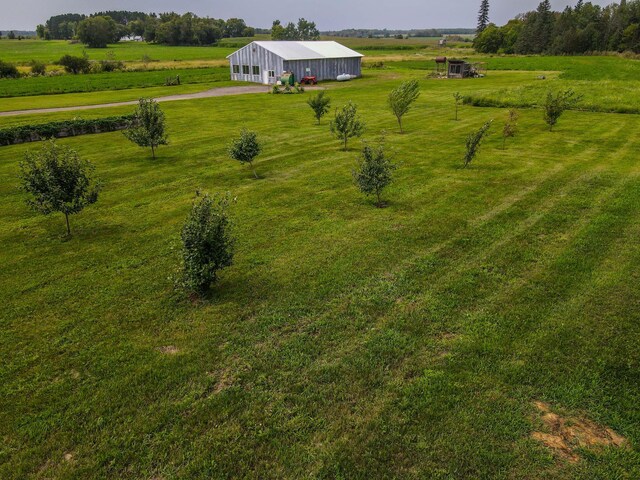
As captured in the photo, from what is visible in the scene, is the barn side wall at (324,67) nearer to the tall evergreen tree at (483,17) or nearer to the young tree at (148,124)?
the young tree at (148,124)

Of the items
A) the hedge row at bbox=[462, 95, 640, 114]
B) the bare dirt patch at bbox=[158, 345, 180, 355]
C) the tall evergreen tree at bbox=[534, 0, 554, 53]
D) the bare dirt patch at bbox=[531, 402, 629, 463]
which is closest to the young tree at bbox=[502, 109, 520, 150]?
the hedge row at bbox=[462, 95, 640, 114]

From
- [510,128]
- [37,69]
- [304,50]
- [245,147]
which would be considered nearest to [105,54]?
[37,69]

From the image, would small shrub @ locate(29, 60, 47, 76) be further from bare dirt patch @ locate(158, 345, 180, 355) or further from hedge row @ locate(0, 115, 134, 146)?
bare dirt patch @ locate(158, 345, 180, 355)

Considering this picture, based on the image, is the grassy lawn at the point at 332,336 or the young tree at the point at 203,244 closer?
the grassy lawn at the point at 332,336

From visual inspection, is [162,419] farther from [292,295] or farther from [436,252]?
[436,252]

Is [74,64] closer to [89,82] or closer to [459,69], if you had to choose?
[89,82]

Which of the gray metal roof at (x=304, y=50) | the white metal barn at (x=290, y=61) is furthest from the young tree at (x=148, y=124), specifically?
the gray metal roof at (x=304, y=50)
